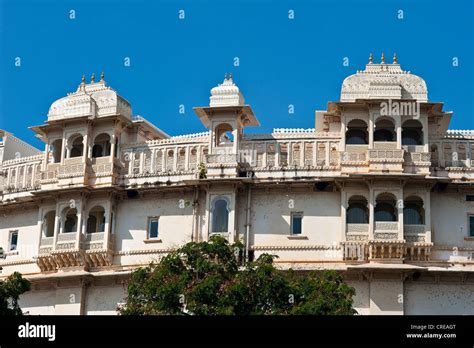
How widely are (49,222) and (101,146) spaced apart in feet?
13.1

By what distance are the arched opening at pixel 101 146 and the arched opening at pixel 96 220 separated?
246 cm

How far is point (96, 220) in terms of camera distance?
43.0 m

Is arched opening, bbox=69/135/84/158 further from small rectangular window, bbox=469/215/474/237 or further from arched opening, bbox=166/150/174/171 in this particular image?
small rectangular window, bbox=469/215/474/237

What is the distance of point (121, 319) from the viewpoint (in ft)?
56.8

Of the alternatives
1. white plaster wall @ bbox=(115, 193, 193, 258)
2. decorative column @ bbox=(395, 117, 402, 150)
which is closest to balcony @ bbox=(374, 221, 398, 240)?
decorative column @ bbox=(395, 117, 402, 150)

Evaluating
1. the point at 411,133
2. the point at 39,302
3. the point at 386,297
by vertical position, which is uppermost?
the point at 411,133

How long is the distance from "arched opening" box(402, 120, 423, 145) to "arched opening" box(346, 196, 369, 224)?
305 centimetres

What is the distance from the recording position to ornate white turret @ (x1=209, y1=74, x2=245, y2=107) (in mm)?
41000

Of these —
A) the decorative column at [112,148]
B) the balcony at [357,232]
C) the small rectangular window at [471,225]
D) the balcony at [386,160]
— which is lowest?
the balcony at [357,232]

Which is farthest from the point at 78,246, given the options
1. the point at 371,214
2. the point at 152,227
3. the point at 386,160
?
the point at 386,160

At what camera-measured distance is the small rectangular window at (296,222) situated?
131 ft

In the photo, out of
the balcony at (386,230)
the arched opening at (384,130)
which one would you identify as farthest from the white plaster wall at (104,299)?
the arched opening at (384,130)

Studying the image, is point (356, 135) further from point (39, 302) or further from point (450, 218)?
point (39, 302)

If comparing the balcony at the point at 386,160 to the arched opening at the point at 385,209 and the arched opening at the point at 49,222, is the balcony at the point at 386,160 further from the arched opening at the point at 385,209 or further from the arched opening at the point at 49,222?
the arched opening at the point at 49,222
